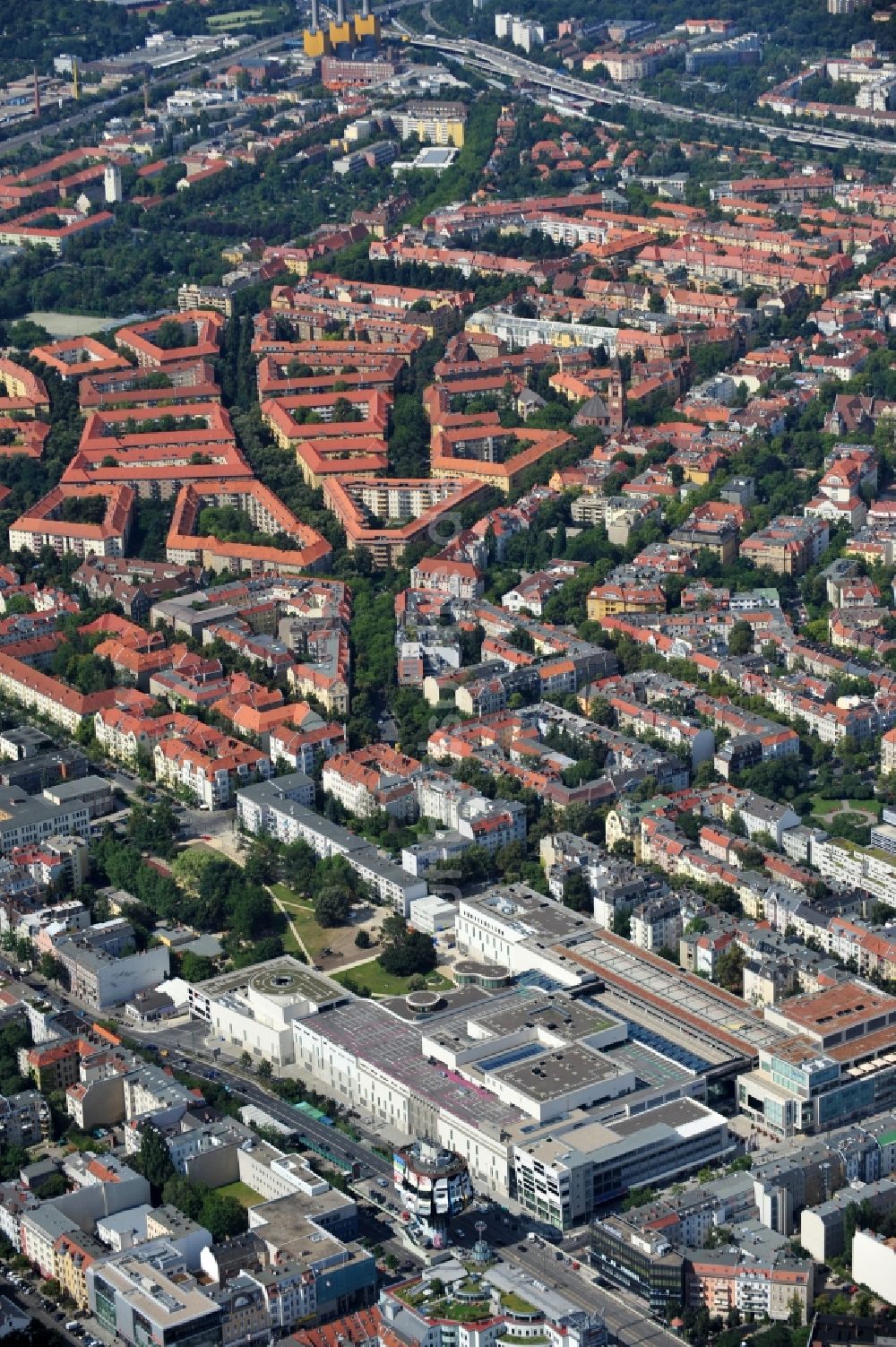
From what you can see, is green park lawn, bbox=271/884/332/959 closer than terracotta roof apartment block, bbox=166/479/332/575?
Yes

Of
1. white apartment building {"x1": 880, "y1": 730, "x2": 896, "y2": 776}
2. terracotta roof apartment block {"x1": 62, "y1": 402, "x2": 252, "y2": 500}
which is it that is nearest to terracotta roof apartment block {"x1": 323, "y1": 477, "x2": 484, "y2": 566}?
terracotta roof apartment block {"x1": 62, "y1": 402, "x2": 252, "y2": 500}

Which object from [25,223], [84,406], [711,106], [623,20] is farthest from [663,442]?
[623,20]

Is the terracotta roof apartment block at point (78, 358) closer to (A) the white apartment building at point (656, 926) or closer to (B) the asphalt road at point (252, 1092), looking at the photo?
(A) the white apartment building at point (656, 926)

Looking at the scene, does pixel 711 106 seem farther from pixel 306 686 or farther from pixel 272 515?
pixel 306 686

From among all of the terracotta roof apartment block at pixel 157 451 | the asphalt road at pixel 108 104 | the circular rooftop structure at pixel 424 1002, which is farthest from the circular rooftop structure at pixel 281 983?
the asphalt road at pixel 108 104

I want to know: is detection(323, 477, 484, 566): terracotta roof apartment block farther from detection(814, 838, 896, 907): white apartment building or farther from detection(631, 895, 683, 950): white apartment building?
detection(631, 895, 683, 950): white apartment building

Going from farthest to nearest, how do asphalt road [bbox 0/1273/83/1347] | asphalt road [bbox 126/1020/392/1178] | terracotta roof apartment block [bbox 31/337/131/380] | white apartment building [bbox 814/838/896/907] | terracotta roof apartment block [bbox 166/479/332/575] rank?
terracotta roof apartment block [bbox 31/337/131/380] → terracotta roof apartment block [bbox 166/479/332/575] → white apartment building [bbox 814/838/896/907] → asphalt road [bbox 126/1020/392/1178] → asphalt road [bbox 0/1273/83/1347]
